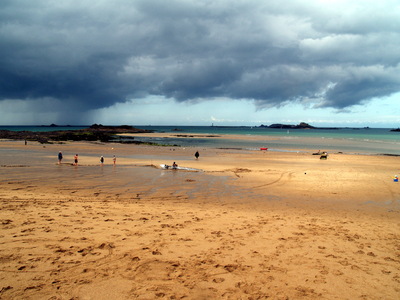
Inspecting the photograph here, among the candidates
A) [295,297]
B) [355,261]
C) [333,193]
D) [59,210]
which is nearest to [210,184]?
[333,193]

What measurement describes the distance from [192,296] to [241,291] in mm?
1116

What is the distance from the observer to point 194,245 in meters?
8.12

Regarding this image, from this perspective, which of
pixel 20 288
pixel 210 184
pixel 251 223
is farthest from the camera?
pixel 210 184

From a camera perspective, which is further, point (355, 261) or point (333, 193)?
point (333, 193)

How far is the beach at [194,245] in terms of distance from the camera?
5.92m

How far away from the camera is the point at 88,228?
901 centimetres

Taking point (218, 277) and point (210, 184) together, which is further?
point (210, 184)

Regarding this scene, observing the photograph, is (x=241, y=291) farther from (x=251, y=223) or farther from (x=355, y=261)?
(x=251, y=223)

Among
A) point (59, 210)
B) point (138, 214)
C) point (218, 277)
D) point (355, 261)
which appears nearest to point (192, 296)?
point (218, 277)

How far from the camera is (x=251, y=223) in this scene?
10.6 meters

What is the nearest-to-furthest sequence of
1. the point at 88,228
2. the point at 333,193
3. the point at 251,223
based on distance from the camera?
1. the point at 88,228
2. the point at 251,223
3. the point at 333,193

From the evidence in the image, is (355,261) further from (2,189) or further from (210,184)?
(2,189)

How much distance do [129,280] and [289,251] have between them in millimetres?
4779

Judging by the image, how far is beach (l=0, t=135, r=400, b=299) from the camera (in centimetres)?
592
